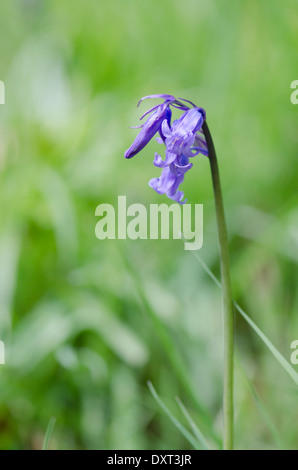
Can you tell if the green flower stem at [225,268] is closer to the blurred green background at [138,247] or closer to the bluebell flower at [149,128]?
the bluebell flower at [149,128]

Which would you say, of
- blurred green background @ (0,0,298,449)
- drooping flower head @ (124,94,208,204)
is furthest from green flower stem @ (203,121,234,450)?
blurred green background @ (0,0,298,449)

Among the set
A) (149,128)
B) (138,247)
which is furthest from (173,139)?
(138,247)

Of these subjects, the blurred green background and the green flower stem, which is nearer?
the green flower stem

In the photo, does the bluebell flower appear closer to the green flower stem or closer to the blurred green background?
the green flower stem

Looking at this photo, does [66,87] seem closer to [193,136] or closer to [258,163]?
[258,163]

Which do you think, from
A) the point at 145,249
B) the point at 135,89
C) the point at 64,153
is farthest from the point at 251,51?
the point at 145,249
